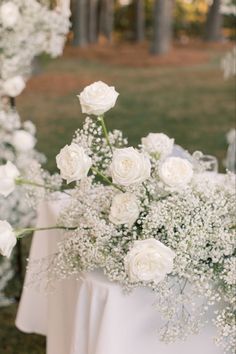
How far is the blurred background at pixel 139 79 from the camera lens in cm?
927

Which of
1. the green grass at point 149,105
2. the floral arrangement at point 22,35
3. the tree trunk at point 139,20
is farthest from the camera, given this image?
the tree trunk at point 139,20

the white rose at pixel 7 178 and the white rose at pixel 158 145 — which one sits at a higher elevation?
the white rose at pixel 158 145

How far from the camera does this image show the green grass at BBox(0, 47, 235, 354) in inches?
376

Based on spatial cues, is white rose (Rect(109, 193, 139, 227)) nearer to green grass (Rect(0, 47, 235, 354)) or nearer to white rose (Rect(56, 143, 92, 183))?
white rose (Rect(56, 143, 92, 183))

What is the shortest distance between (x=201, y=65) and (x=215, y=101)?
4419 mm

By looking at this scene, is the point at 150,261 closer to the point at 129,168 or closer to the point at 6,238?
the point at 129,168

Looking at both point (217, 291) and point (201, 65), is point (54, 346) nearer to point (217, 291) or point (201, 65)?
point (217, 291)

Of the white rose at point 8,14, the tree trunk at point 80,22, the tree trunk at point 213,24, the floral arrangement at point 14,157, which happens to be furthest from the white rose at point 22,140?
the tree trunk at point 213,24

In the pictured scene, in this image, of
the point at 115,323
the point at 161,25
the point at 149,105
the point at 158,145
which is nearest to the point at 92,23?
the point at 161,25

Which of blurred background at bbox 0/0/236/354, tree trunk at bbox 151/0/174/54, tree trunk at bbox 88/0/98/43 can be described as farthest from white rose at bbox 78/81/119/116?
tree trunk at bbox 88/0/98/43

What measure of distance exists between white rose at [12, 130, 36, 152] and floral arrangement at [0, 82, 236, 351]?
69.4 inches

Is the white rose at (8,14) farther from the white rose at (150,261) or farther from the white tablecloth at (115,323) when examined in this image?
the white rose at (150,261)

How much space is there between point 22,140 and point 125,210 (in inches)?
79.1

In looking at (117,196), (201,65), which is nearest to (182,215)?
(117,196)
